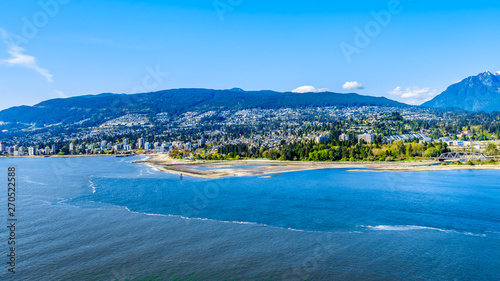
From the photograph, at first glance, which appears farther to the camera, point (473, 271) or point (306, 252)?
point (306, 252)

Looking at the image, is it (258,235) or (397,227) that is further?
(397,227)

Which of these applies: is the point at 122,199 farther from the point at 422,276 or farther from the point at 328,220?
the point at 422,276

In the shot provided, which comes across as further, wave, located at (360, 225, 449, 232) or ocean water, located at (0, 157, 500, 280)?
wave, located at (360, 225, 449, 232)

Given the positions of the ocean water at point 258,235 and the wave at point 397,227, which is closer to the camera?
the ocean water at point 258,235

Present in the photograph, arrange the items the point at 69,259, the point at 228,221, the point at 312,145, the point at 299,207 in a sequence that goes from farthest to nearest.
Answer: the point at 312,145 → the point at 299,207 → the point at 228,221 → the point at 69,259

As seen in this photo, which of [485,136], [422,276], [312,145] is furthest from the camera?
[485,136]

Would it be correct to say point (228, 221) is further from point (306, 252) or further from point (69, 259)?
point (69, 259)

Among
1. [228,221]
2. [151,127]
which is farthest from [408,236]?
[151,127]
